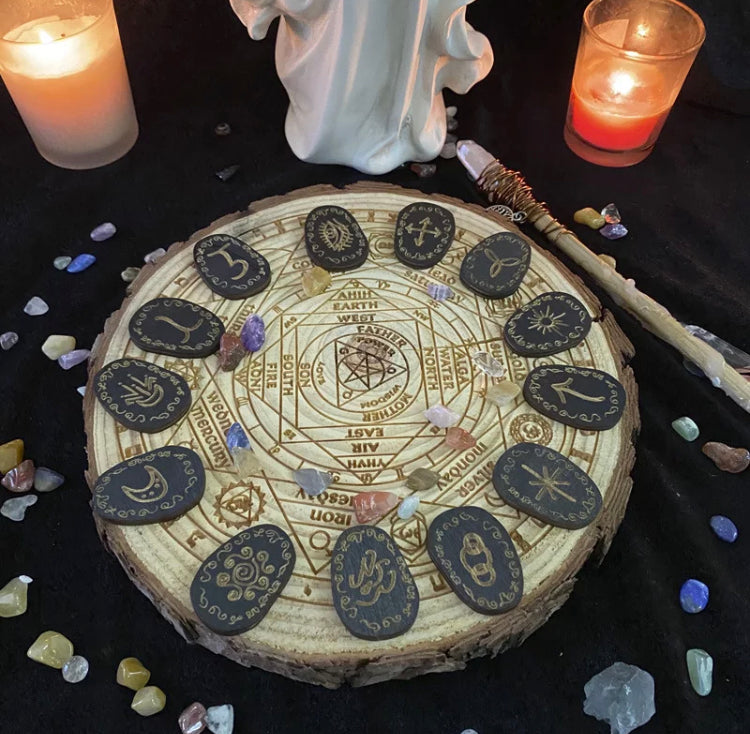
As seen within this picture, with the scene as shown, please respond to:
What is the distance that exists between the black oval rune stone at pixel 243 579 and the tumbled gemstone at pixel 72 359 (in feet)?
1.51

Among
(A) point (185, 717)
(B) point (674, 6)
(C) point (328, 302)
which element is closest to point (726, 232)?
(B) point (674, 6)

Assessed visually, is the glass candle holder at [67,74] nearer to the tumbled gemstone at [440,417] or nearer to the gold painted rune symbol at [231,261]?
the gold painted rune symbol at [231,261]

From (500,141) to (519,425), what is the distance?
0.71 metres

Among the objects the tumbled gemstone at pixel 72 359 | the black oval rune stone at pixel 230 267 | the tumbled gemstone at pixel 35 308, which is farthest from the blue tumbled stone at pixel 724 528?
the tumbled gemstone at pixel 35 308

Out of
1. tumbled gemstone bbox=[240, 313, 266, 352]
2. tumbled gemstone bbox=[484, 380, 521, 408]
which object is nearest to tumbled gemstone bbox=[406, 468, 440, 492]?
tumbled gemstone bbox=[484, 380, 521, 408]

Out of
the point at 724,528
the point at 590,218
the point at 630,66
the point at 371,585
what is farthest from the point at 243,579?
the point at 630,66

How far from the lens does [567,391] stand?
886mm

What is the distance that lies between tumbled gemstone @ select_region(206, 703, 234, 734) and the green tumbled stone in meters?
0.50

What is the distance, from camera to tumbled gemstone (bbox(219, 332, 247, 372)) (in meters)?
0.91

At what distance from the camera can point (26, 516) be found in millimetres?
960

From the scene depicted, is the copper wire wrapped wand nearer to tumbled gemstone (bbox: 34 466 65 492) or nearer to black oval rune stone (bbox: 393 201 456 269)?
black oval rune stone (bbox: 393 201 456 269)

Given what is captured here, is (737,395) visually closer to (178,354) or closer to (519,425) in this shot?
(519,425)

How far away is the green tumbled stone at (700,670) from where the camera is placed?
0.85m

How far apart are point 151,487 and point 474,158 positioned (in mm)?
751
